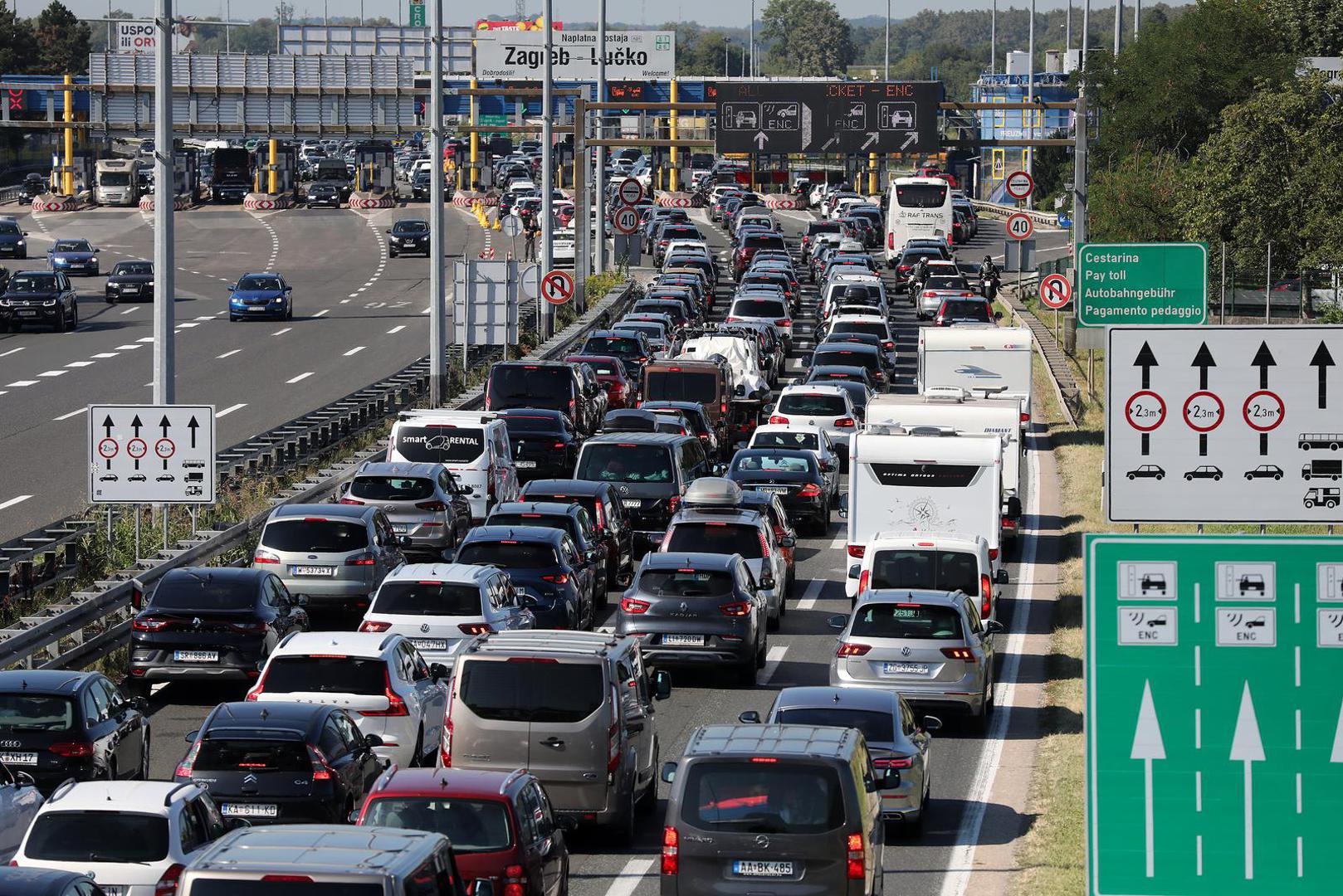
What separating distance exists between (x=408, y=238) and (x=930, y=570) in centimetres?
6770

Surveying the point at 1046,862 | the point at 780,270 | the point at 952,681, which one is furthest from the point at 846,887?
the point at 780,270

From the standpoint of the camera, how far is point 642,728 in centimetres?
1939

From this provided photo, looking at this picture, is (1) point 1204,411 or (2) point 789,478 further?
(2) point 789,478

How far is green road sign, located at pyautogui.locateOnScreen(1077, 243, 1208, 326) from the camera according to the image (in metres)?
30.0

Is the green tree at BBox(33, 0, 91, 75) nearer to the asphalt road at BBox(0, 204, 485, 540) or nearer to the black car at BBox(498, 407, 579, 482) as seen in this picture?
the asphalt road at BBox(0, 204, 485, 540)

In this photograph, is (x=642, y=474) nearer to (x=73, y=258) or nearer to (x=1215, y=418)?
(x=1215, y=418)

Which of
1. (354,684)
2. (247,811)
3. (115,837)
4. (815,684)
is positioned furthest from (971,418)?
(115,837)

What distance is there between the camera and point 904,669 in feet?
76.5

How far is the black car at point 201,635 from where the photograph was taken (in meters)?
23.8

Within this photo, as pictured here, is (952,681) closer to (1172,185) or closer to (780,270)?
(1172,185)

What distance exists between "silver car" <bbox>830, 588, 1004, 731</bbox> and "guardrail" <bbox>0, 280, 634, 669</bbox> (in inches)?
304

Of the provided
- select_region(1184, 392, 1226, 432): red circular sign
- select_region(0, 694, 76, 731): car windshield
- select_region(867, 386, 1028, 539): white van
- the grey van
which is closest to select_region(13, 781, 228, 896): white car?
the grey van

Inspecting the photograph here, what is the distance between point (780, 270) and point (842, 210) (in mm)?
30368

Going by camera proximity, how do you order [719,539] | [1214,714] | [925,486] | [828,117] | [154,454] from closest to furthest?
1. [1214,714]
2. [154,454]
3. [719,539]
4. [925,486]
5. [828,117]
